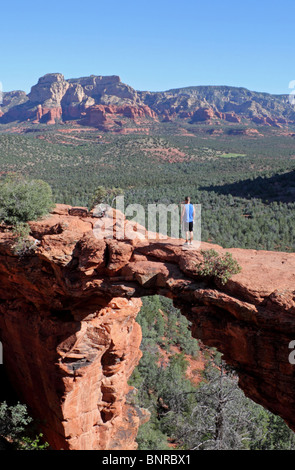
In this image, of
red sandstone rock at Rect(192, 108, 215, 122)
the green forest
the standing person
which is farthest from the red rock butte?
red sandstone rock at Rect(192, 108, 215, 122)

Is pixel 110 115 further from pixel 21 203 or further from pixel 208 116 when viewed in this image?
pixel 21 203

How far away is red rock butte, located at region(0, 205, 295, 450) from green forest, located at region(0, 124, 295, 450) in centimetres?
134

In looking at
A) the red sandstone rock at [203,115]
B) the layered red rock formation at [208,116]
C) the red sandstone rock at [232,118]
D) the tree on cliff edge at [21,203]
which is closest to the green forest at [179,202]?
the tree on cliff edge at [21,203]

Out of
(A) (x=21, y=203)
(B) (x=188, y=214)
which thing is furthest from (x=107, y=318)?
(A) (x=21, y=203)

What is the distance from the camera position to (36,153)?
71.8 m

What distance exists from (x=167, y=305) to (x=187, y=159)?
65.2 meters

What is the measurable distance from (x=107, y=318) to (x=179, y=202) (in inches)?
1200

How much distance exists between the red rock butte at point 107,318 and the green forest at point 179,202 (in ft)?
4.41

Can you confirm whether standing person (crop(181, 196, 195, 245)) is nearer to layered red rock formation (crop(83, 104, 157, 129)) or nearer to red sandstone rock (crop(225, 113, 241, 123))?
layered red rock formation (crop(83, 104, 157, 129))

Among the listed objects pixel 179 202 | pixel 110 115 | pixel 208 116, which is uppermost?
pixel 208 116

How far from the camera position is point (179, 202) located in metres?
39.8

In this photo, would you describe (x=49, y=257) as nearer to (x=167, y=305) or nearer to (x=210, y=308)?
(x=210, y=308)

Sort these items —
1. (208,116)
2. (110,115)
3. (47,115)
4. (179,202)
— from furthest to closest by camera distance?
(208,116), (47,115), (110,115), (179,202)

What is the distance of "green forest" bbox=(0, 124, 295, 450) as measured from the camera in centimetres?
1258
